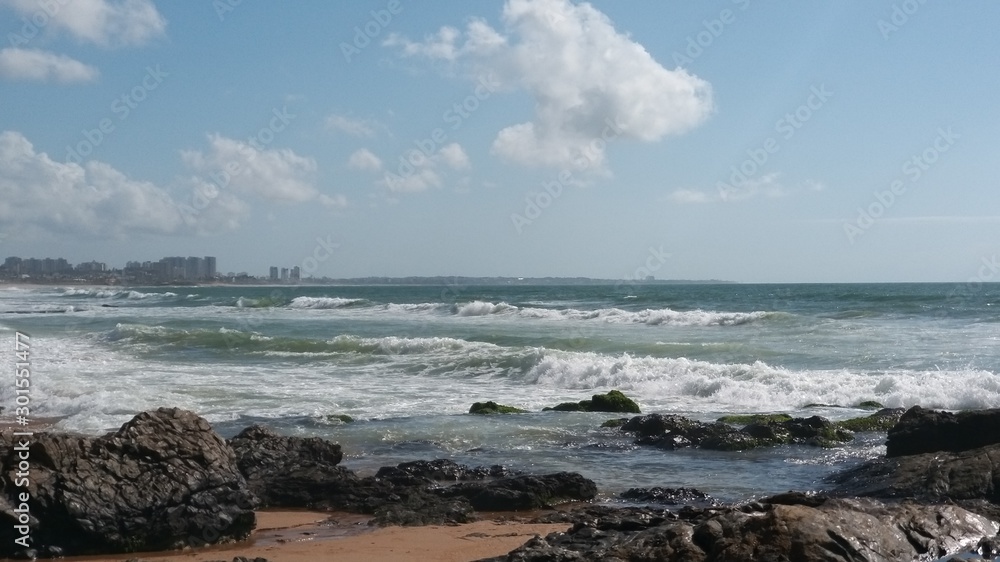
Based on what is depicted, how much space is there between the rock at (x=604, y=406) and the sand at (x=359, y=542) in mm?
8030

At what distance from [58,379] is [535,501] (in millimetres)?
15271

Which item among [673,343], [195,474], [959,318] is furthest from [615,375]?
[959,318]

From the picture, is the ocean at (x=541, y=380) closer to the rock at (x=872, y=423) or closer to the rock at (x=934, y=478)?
the rock at (x=872, y=423)

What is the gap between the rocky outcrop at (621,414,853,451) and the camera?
1302cm

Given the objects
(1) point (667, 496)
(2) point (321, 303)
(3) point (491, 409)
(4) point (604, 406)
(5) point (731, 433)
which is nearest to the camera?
(1) point (667, 496)

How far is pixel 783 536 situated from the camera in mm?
5711

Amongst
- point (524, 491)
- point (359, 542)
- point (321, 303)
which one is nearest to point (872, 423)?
point (524, 491)

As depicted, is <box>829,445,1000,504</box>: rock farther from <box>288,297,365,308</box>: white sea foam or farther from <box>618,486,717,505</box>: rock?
<box>288,297,365,308</box>: white sea foam

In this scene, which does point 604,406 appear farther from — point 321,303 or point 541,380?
point 321,303

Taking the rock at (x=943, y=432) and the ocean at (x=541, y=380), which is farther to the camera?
the ocean at (x=541, y=380)

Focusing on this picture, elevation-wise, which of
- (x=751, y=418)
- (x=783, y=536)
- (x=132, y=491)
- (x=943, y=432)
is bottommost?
(x=751, y=418)

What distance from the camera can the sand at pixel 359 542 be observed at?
7531 mm

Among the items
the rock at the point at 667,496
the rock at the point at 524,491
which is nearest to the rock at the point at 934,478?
the rock at the point at 667,496

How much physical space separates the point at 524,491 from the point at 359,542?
2.17 m
